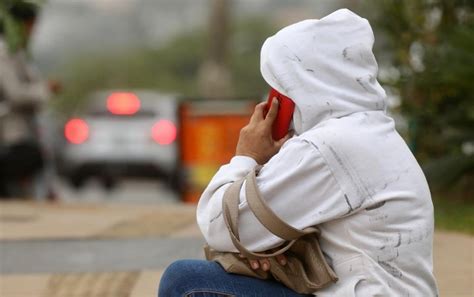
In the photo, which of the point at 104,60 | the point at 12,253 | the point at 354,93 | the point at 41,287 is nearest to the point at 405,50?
the point at 12,253

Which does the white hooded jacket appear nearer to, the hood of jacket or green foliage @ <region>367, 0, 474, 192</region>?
the hood of jacket

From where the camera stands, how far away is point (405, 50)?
1080cm

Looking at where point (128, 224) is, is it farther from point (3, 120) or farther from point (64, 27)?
point (64, 27)

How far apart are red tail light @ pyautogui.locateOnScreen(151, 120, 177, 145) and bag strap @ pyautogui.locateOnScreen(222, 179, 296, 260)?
13.1 m

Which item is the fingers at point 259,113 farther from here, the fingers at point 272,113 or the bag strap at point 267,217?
the bag strap at point 267,217

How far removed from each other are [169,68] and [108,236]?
50.9m

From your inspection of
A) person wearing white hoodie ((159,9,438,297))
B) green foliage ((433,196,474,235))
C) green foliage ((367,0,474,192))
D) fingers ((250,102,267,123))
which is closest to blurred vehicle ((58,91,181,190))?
green foliage ((367,0,474,192))

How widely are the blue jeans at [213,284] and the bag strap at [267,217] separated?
0.63ft

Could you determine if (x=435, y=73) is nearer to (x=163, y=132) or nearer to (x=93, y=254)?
(x=93, y=254)

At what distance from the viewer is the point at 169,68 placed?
58.4 m

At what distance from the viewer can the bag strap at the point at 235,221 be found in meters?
3.41

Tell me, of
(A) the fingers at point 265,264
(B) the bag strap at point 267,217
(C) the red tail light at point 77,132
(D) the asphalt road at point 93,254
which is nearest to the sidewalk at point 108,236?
(D) the asphalt road at point 93,254

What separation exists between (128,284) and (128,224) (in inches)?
88.1

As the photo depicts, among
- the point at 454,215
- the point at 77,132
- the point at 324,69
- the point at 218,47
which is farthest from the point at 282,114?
the point at 218,47
